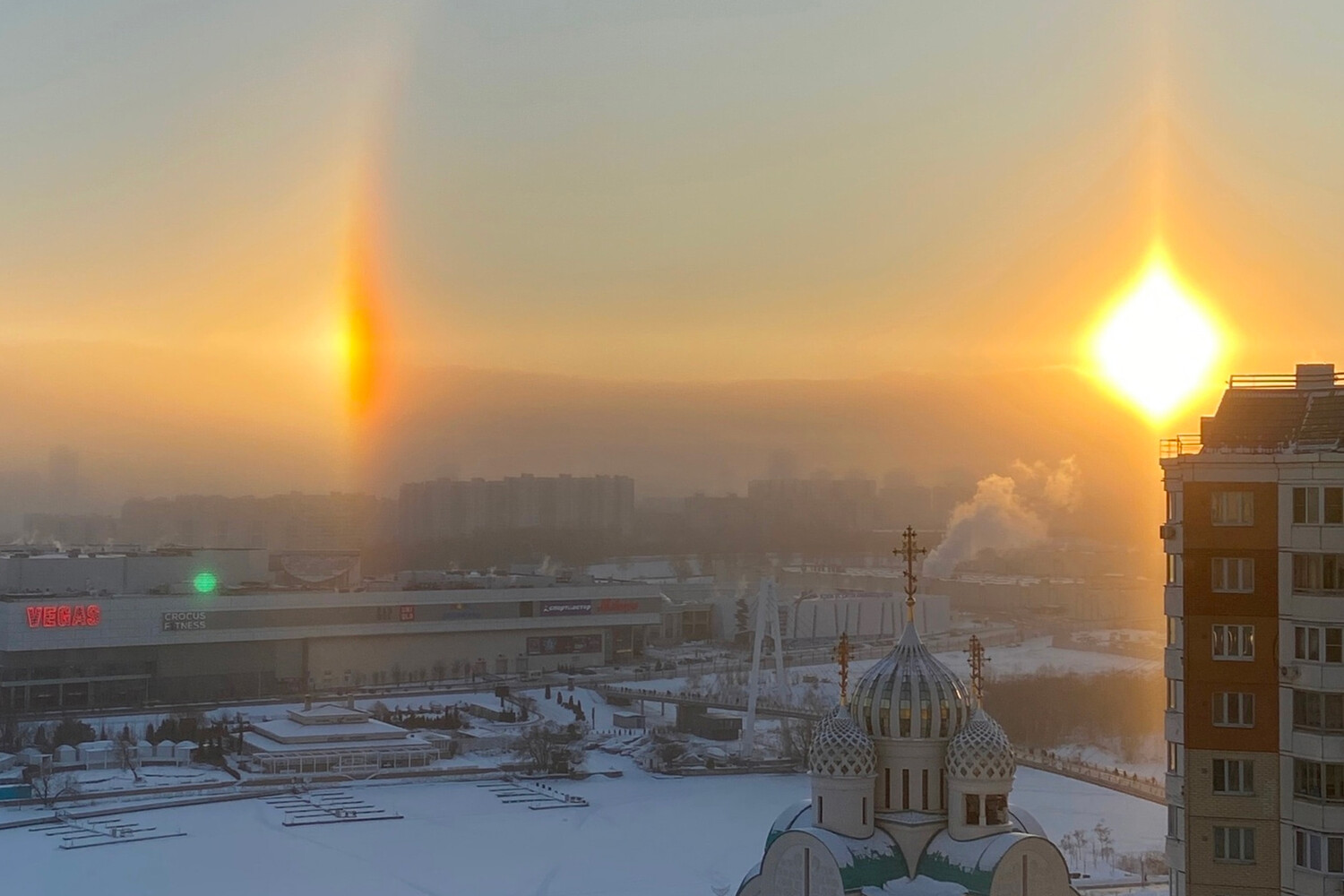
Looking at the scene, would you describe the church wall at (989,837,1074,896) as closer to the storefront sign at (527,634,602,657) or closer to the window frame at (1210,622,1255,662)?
the window frame at (1210,622,1255,662)

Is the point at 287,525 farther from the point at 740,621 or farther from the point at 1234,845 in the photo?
the point at 1234,845

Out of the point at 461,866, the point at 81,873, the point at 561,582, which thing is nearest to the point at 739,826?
the point at 461,866

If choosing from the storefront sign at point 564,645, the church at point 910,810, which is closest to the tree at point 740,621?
the storefront sign at point 564,645

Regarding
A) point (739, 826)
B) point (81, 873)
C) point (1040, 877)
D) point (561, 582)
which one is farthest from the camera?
point (561, 582)

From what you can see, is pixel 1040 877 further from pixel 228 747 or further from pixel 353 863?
pixel 228 747

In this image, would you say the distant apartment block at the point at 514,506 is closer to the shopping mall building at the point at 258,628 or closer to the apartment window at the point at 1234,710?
the shopping mall building at the point at 258,628

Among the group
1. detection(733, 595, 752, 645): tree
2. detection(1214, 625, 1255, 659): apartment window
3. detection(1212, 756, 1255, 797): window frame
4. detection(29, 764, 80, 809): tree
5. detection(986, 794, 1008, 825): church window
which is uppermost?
detection(1214, 625, 1255, 659): apartment window

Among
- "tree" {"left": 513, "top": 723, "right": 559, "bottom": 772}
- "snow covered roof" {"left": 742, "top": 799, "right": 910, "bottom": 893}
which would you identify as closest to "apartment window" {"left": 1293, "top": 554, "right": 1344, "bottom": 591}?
"snow covered roof" {"left": 742, "top": 799, "right": 910, "bottom": 893}
